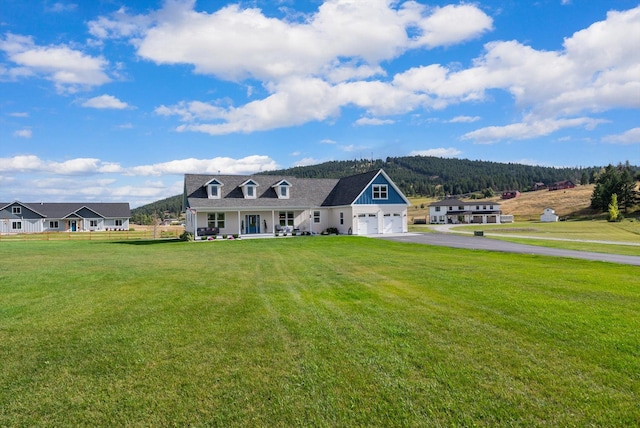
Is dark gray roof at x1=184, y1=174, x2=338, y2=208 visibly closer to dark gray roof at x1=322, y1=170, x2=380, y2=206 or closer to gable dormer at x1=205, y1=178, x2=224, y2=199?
gable dormer at x1=205, y1=178, x2=224, y2=199

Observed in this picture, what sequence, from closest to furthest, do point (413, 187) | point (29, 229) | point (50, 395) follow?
point (50, 395) → point (29, 229) → point (413, 187)

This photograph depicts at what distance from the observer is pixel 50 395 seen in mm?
4750

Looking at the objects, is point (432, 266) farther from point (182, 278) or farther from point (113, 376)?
point (113, 376)

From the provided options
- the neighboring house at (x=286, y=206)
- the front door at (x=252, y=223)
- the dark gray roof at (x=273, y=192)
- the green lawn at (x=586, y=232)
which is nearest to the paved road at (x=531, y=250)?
the green lawn at (x=586, y=232)

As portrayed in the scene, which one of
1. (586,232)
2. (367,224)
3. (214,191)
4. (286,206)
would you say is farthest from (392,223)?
(586,232)

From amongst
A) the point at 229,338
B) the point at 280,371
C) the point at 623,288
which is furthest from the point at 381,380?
the point at 623,288

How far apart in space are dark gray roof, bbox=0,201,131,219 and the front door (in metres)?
46.7

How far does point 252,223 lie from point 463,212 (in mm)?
74422

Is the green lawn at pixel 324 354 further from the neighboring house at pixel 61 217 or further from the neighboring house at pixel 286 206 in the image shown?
the neighboring house at pixel 61 217

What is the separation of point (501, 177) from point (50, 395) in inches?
8037

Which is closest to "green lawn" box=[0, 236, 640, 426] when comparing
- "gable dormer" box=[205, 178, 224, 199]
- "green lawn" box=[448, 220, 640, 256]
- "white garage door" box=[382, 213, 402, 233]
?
"green lawn" box=[448, 220, 640, 256]

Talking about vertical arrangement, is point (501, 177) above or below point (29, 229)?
above

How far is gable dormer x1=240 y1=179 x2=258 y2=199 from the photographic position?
131 feet

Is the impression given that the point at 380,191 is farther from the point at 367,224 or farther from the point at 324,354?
the point at 324,354
